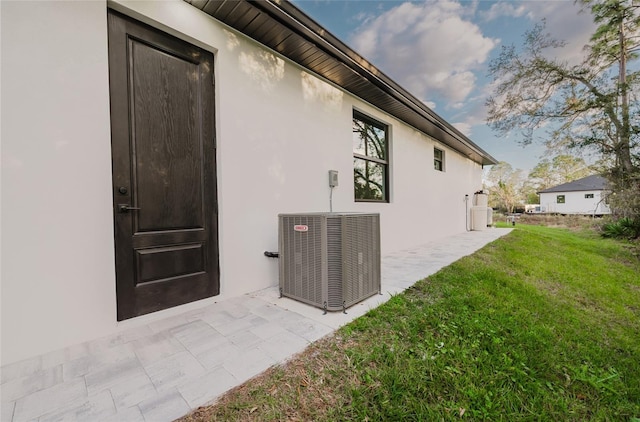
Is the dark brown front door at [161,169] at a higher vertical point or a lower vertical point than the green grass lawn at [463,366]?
higher

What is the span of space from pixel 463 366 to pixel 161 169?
274 cm

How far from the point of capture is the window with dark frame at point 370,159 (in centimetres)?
454

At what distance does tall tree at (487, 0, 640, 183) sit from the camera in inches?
249

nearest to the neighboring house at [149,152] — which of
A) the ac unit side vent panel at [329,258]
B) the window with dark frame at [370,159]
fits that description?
the ac unit side vent panel at [329,258]

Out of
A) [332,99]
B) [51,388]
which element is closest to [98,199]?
[51,388]

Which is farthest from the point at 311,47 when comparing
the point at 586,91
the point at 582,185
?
the point at 582,185

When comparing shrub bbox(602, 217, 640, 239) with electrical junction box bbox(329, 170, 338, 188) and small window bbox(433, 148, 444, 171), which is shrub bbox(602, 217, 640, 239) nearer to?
small window bbox(433, 148, 444, 171)

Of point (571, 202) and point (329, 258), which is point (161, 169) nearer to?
point (329, 258)

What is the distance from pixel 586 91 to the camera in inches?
295

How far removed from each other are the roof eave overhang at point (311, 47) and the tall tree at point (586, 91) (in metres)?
5.63

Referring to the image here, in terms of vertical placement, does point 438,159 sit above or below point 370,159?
above

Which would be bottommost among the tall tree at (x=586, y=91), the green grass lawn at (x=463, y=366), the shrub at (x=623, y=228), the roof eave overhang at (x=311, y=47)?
the green grass lawn at (x=463, y=366)

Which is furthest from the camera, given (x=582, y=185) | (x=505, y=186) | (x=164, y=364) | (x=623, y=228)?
(x=505, y=186)

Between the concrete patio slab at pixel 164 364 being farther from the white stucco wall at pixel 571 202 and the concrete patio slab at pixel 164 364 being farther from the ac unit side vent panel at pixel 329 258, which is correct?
the white stucco wall at pixel 571 202
